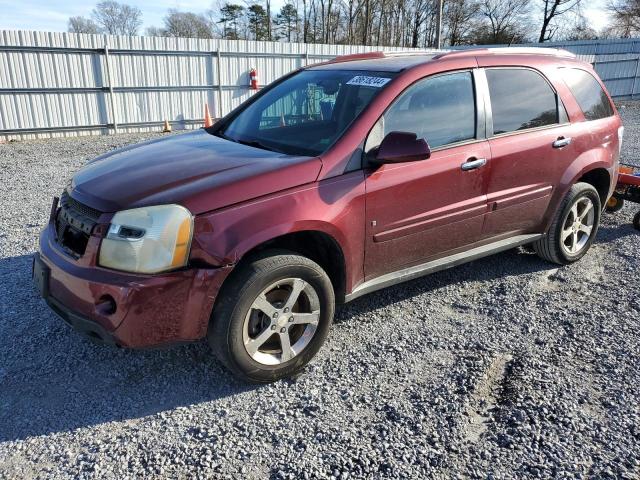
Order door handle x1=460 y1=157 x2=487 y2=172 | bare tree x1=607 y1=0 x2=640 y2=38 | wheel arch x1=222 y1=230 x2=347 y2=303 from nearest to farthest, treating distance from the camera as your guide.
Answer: wheel arch x1=222 y1=230 x2=347 y2=303 → door handle x1=460 y1=157 x2=487 y2=172 → bare tree x1=607 y1=0 x2=640 y2=38

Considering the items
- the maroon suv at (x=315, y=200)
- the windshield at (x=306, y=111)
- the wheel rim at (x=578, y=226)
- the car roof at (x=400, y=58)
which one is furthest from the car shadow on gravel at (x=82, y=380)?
the wheel rim at (x=578, y=226)

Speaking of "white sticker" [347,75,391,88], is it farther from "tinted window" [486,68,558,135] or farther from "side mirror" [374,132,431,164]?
"tinted window" [486,68,558,135]

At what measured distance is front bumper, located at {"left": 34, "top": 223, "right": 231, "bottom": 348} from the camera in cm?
263

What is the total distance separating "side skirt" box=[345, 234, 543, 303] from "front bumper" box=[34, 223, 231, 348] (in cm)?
103

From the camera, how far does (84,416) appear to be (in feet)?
9.23

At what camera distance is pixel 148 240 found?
2654mm

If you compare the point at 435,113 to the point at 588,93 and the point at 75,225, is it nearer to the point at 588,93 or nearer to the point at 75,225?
the point at 588,93

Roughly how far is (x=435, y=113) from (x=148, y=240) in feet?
7.02

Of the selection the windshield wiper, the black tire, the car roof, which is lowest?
the black tire

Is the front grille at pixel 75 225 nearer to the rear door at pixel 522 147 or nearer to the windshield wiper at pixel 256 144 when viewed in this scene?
the windshield wiper at pixel 256 144

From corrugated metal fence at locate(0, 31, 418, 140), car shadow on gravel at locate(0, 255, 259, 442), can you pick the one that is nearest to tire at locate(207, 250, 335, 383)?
car shadow on gravel at locate(0, 255, 259, 442)

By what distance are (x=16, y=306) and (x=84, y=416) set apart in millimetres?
1591

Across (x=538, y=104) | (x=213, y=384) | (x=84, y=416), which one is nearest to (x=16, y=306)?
(x=84, y=416)

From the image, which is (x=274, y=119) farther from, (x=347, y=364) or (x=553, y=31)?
(x=553, y=31)
